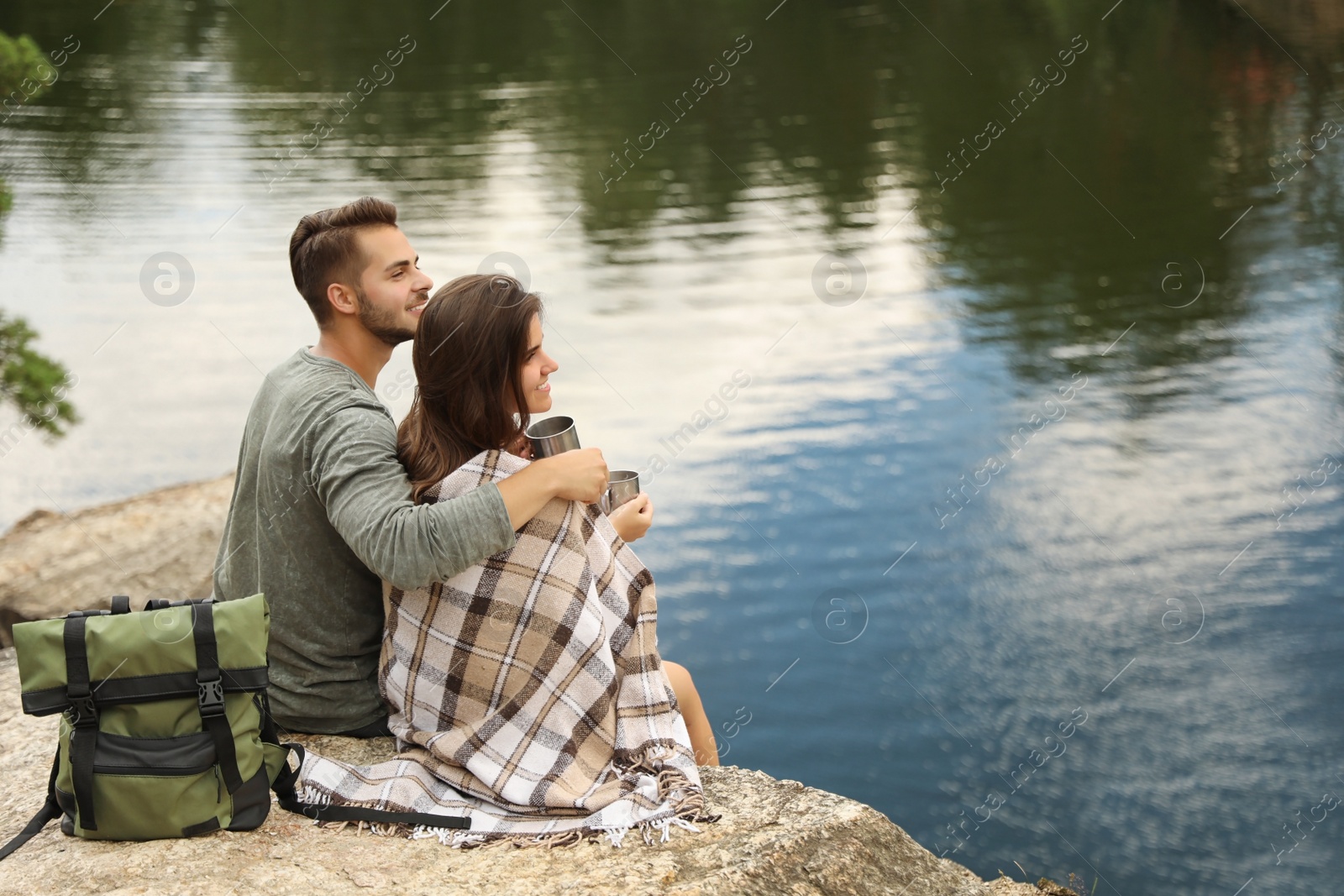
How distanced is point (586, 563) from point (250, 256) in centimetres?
1037

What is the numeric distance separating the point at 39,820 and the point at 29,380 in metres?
4.27

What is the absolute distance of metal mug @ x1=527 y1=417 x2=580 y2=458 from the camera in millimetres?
2412

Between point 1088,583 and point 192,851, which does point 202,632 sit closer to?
point 192,851

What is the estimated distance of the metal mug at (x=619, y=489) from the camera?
2621mm

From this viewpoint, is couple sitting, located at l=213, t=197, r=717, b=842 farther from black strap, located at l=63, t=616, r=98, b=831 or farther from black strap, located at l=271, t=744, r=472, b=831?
black strap, located at l=63, t=616, r=98, b=831

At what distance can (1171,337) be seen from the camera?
9.17 meters

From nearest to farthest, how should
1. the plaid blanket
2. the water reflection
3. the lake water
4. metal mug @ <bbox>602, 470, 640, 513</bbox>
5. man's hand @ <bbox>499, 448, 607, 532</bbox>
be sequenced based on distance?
1. man's hand @ <bbox>499, 448, 607, 532</bbox>
2. the plaid blanket
3. metal mug @ <bbox>602, 470, 640, 513</bbox>
4. the lake water
5. the water reflection

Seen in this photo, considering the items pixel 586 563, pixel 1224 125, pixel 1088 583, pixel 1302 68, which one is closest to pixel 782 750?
pixel 1088 583

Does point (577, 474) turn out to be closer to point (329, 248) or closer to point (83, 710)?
point (329, 248)

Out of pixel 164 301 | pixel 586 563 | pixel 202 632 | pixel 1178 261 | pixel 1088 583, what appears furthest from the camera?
pixel 164 301

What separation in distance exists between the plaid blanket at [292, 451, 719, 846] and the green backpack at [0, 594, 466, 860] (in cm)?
28

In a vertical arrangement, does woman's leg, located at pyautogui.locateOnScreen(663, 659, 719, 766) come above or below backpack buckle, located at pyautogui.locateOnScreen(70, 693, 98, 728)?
below

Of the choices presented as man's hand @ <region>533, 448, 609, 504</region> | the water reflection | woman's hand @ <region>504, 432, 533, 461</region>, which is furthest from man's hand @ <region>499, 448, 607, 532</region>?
the water reflection

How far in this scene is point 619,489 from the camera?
8.61 ft
